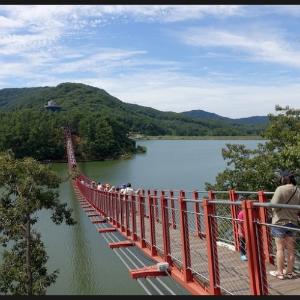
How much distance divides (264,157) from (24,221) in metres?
8.19

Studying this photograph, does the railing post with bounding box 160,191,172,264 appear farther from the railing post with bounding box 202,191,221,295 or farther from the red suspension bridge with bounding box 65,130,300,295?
the railing post with bounding box 202,191,221,295

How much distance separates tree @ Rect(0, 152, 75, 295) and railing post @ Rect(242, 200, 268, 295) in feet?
33.8

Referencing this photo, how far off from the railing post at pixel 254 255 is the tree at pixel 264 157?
11.1 meters

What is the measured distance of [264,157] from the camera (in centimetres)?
1638

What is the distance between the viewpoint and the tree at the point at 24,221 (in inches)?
529

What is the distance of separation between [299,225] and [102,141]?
78.8 meters

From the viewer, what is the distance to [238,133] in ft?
530

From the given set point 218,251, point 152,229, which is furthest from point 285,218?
point 152,229

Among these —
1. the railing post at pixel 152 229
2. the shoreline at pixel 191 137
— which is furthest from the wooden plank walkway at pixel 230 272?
the shoreline at pixel 191 137

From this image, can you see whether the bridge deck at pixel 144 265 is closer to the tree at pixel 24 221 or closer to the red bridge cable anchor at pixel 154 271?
the red bridge cable anchor at pixel 154 271

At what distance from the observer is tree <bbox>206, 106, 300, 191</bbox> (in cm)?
1545

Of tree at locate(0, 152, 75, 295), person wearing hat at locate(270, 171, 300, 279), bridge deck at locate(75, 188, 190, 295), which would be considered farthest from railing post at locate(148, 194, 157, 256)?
tree at locate(0, 152, 75, 295)

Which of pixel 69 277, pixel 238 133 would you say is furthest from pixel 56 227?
pixel 238 133

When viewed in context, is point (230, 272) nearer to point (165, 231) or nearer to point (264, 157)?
point (165, 231)
